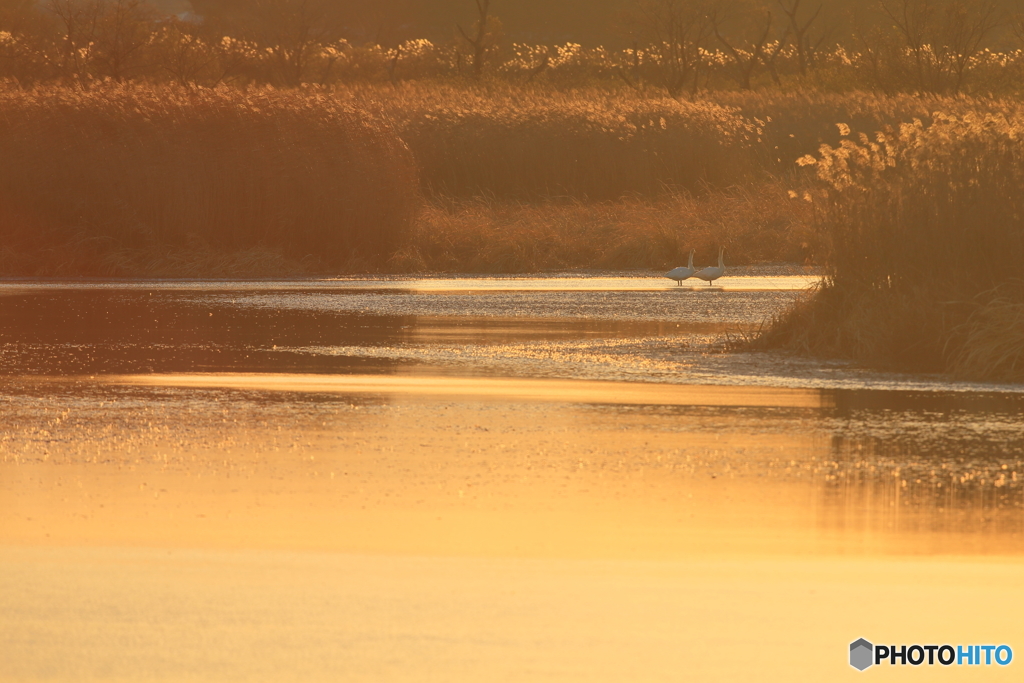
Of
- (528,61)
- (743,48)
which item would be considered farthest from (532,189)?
(743,48)

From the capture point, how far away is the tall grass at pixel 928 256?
14.9 m

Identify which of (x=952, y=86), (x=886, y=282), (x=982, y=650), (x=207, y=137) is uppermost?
(x=952, y=86)

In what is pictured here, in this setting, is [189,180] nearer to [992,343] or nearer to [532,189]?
[532,189]

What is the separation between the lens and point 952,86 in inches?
2387

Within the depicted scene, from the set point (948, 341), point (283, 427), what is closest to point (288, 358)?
A: point (283, 427)

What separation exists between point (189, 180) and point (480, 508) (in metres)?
21.7

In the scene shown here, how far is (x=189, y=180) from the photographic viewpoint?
29.2 meters

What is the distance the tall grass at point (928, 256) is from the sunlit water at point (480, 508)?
0.63 metres

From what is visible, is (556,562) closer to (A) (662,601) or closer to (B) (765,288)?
(A) (662,601)

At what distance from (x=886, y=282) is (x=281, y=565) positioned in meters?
10.0

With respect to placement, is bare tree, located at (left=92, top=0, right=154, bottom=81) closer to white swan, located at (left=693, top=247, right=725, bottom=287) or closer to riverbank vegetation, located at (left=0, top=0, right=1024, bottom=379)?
riverbank vegetation, located at (left=0, top=0, right=1024, bottom=379)

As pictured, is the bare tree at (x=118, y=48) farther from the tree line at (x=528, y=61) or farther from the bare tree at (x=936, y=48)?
the bare tree at (x=936, y=48)

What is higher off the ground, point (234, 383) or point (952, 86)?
point (952, 86)

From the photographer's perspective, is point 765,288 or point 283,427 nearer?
point 283,427
